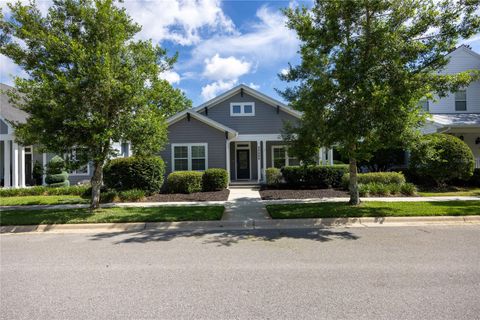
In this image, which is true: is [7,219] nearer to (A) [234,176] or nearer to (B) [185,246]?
(B) [185,246]

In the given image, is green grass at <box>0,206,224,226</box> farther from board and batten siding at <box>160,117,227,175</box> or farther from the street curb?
board and batten siding at <box>160,117,227,175</box>

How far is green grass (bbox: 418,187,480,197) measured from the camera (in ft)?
45.1

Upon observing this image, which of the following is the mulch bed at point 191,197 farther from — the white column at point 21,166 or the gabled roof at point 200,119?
the white column at point 21,166

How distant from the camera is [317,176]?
1658cm

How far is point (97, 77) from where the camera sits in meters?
8.97

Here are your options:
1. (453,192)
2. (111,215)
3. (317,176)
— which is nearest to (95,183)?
(111,215)

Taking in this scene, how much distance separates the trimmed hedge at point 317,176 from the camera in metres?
16.6

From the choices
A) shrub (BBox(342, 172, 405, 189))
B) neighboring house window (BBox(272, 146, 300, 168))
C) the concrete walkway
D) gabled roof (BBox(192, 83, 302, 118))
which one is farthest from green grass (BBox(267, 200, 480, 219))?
gabled roof (BBox(192, 83, 302, 118))

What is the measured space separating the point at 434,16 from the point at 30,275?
37.1ft

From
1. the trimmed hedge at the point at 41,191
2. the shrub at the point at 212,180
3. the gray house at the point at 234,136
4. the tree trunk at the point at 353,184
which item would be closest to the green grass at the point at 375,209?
the tree trunk at the point at 353,184

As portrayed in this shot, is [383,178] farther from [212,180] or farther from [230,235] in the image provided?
[230,235]

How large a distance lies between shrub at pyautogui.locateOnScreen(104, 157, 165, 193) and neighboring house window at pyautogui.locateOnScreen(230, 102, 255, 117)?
25.1ft

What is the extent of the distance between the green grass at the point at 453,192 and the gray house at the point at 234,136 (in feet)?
17.4

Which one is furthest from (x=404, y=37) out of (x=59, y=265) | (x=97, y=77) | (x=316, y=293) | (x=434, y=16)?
(x=59, y=265)
